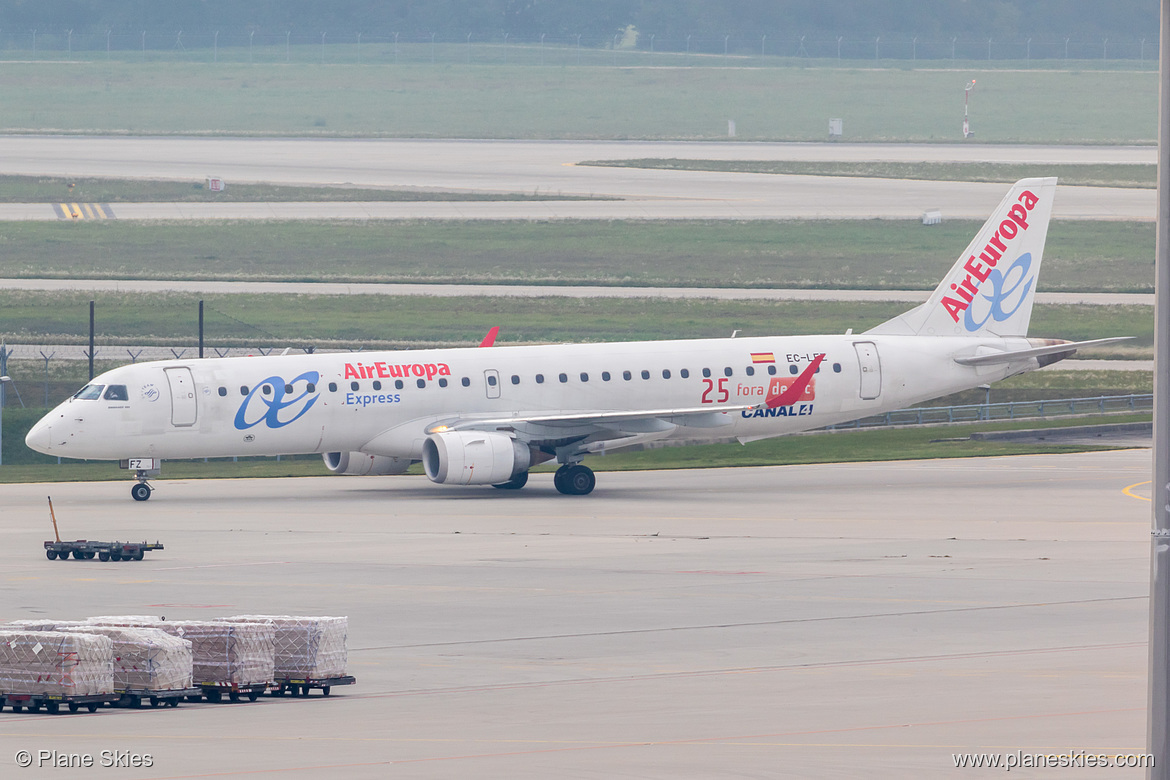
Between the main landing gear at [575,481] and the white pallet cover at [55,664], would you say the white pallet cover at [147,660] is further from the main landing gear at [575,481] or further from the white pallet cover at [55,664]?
the main landing gear at [575,481]

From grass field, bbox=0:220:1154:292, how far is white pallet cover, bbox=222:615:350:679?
6852 centimetres

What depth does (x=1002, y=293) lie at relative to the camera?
52.6 m

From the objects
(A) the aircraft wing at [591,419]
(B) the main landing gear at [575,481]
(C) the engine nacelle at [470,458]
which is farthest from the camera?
(B) the main landing gear at [575,481]

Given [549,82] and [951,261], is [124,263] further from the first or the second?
[549,82]

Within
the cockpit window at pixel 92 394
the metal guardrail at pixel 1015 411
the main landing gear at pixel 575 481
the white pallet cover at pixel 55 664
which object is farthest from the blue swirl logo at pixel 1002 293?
the white pallet cover at pixel 55 664

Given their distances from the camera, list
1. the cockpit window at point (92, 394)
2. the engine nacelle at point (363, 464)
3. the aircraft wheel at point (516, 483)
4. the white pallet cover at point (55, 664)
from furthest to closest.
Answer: the aircraft wheel at point (516, 483)
the engine nacelle at point (363, 464)
the cockpit window at point (92, 394)
the white pallet cover at point (55, 664)

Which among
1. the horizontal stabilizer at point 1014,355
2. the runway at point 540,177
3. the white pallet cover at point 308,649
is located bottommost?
the white pallet cover at point 308,649

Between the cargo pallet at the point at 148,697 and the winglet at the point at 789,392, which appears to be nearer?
the cargo pallet at the point at 148,697

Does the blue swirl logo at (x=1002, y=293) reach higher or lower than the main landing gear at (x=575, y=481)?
higher

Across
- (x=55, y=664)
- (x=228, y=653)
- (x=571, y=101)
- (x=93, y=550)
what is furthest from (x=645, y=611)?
(x=571, y=101)

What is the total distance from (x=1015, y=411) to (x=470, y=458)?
27.3 meters

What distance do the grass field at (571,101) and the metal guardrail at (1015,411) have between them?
273ft

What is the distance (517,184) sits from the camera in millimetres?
116250

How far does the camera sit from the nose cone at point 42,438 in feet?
145
